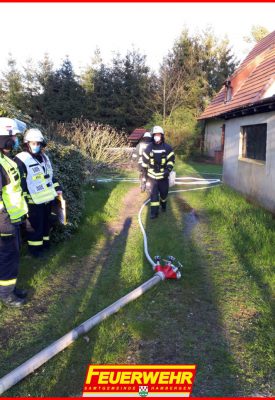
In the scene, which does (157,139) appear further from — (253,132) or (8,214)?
(8,214)

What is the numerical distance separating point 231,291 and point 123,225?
3712 mm

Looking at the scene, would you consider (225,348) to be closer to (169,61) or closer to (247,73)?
(247,73)

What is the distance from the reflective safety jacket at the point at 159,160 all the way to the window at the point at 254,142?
260 centimetres

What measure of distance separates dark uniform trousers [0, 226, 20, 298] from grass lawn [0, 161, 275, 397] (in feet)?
0.99

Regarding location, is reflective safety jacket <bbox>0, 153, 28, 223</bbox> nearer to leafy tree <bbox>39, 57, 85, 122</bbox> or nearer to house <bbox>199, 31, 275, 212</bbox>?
house <bbox>199, 31, 275, 212</bbox>

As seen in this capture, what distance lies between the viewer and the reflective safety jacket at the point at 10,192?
3924mm

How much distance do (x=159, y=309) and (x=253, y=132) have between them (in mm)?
7344

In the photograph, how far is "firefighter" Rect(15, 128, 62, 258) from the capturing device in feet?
16.8

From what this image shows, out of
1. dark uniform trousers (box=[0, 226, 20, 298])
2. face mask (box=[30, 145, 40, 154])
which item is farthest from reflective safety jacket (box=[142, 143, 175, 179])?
dark uniform trousers (box=[0, 226, 20, 298])

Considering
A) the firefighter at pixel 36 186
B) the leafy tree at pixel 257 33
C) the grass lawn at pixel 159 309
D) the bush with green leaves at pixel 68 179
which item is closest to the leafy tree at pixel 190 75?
the leafy tree at pixel 257 33

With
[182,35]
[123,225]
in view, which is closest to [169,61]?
[182,35]

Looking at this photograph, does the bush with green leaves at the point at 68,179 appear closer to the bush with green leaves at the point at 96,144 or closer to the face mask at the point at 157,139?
the face mask at the point at 157,139

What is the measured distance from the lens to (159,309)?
4.06 metres

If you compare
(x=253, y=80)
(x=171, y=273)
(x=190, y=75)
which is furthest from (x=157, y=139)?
(x=190, y=75)
